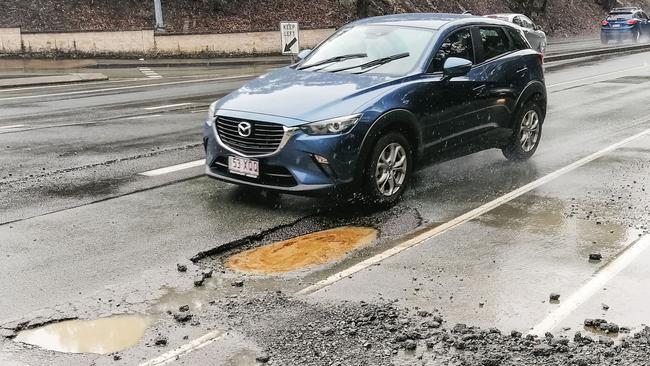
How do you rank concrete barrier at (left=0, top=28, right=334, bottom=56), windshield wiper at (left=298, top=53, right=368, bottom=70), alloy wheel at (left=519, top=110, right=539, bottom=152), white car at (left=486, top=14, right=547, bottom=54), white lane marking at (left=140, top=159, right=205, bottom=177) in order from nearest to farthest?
windshield wiper at (left=298, top=53, right=368, bottom=70)
white lane marking at (left=140, top=159, right=205, bottom=177)
alloy wheel at (left=519, top=110, right=539, bottom=152)
white car at (left=486, top=14, right=547, bottom=54)
concrete barrier at (left=0, top=28, right=334, bottom=56)

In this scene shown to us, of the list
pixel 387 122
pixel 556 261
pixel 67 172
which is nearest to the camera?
pixel 556 261

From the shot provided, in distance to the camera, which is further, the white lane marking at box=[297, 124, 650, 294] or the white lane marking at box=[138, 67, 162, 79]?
the white lane marking at box=[138, 67, 162, 79]

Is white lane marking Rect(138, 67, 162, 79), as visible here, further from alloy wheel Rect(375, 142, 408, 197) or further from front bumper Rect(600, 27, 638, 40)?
front bumper Rect(600, 27, 638, 40)

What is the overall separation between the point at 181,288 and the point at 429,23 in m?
4.53

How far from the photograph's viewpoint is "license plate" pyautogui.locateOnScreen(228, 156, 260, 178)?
6656mm

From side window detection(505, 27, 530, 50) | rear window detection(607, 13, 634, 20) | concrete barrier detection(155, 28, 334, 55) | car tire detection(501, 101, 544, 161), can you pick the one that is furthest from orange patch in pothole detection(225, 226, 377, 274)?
rear window detection(607, 13, 634, 20)

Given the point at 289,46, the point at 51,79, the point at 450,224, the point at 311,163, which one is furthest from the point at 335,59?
the point at 51,79

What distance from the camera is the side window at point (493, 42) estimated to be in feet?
27.5

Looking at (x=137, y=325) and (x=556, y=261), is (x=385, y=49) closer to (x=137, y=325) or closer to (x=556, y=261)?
(x=556, y=261)

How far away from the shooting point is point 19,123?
1254 cm

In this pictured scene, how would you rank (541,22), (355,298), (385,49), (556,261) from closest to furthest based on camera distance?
(355,298) → (556,261) → (385,49) → (541,22)

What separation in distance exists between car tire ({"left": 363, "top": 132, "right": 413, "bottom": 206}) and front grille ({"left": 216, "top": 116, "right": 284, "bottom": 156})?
0.91m

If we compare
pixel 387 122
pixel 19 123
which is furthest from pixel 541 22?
pixel 387 122

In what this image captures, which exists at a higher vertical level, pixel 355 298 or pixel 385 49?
pixel 385 49
